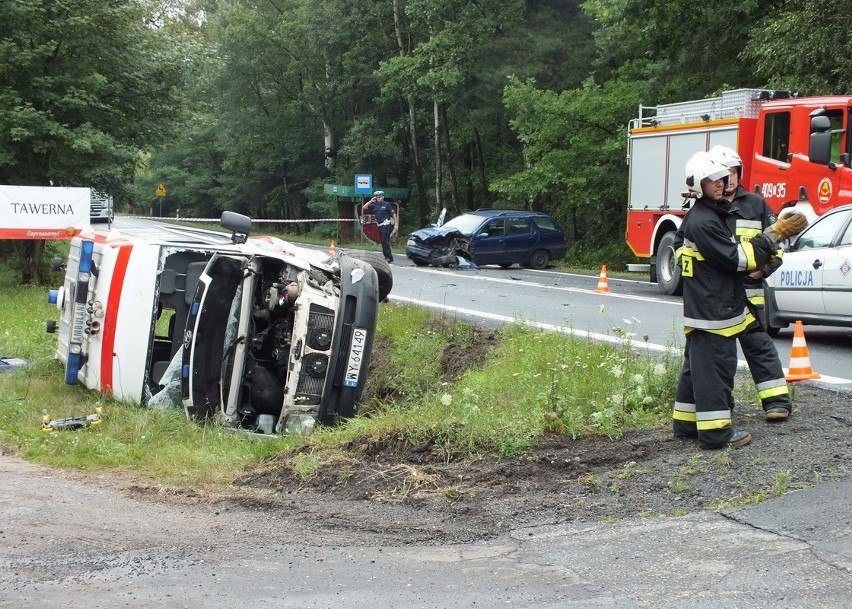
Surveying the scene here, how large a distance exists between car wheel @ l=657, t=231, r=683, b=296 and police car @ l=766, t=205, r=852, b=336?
6263mm

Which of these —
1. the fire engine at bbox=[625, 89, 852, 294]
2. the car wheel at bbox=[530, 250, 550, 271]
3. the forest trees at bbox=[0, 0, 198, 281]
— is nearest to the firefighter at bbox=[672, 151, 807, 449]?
the fire engine at bbox=[625, 89, 852, 294]

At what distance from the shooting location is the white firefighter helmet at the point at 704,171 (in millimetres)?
6309

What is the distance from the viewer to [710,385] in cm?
637

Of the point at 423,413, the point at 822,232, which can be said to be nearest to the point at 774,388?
the point at 423,413

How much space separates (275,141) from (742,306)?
48540mm

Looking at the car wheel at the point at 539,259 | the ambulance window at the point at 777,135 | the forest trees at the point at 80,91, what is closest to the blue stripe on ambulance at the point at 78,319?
the forest trees at the point at 80,91

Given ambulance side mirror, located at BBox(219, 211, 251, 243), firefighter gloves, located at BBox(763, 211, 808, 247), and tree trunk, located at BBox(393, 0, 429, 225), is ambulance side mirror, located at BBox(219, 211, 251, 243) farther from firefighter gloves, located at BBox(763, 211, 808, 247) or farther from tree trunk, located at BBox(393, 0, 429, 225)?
tree trunk, located at BBox(393, 0, 429, 225)

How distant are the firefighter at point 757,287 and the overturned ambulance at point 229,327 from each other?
11.1 feet

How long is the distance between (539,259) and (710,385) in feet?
70.0

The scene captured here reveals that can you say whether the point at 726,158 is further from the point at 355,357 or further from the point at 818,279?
the point at 818,279

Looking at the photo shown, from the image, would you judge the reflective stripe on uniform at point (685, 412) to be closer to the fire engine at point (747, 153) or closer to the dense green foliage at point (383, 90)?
the fire engine at point (747, 153)

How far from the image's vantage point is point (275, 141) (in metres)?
53.4

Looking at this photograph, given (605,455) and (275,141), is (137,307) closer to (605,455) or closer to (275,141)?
(605,455)

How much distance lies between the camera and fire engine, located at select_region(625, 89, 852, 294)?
1477cm
